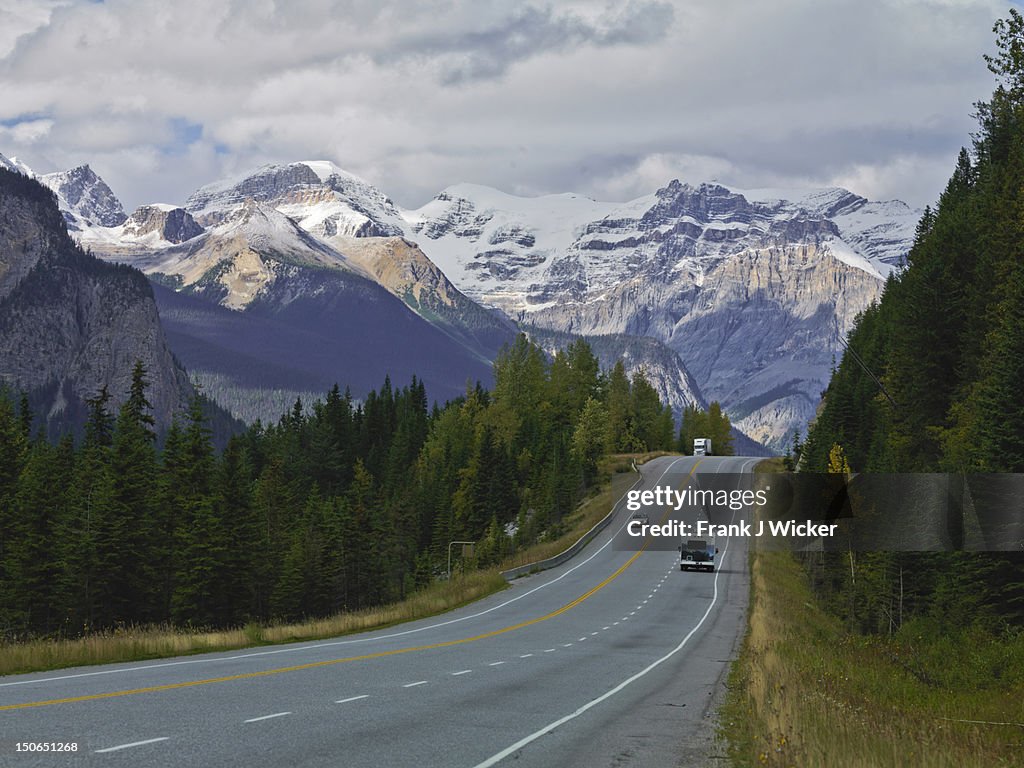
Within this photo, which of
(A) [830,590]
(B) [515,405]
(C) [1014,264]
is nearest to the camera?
(C) [1014,264]

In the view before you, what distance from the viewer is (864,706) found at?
56.5ft

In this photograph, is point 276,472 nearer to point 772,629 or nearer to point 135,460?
point 135,460

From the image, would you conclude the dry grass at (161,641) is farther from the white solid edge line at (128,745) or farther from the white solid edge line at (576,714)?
the white solid edge line at (576,714)

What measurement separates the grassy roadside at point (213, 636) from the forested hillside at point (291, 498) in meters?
12.0

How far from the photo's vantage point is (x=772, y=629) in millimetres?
36938

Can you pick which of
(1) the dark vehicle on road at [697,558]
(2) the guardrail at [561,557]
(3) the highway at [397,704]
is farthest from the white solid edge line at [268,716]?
(1) the dark vehicle on road at [697,558]

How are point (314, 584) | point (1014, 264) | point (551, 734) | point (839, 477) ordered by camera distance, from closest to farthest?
point (551, 734), point (1014, 264), point (839, 477), point (314, 584)

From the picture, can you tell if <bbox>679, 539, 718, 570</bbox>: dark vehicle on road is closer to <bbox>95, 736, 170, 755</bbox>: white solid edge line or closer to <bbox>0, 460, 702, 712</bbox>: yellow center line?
<bbox>0, 460, 702, 712</bbox>: yellow center line

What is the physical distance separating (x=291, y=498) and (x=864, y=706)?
9783 cm

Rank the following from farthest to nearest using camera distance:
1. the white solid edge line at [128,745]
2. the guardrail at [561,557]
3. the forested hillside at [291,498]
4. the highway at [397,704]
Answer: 1. the guardrail at [561,557]
2. the forested hillside at [291,498]
3. the highway at [397,704]
4. the white solid edge line at [128,745]

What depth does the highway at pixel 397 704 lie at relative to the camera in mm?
12812

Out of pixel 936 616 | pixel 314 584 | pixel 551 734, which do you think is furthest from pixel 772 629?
pixel 314 584

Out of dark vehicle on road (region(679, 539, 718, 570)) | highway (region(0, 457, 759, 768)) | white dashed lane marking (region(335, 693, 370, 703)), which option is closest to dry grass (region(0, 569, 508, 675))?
highway (region(0, 457, 759, 768))

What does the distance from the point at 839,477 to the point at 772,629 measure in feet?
155
